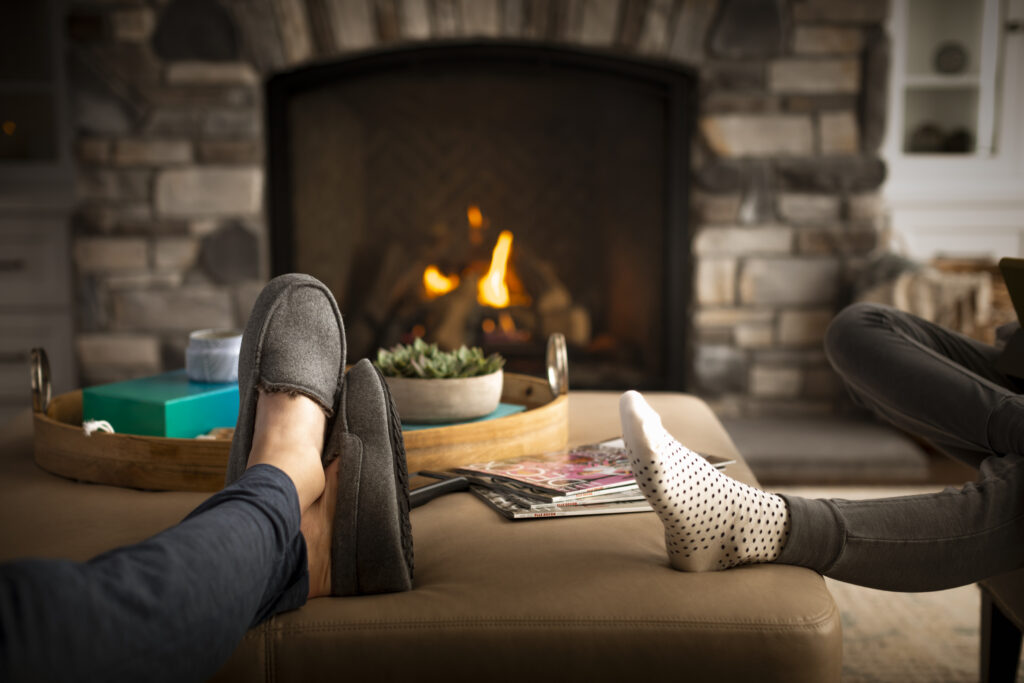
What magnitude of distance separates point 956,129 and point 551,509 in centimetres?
218

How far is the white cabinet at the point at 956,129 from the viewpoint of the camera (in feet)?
8.11

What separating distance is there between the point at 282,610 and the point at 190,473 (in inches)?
13.7

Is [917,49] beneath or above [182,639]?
above

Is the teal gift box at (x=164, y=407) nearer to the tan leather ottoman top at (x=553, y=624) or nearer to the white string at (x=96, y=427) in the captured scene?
the white string at (x=96, y=427)

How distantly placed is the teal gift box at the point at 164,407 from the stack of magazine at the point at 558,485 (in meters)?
0.33

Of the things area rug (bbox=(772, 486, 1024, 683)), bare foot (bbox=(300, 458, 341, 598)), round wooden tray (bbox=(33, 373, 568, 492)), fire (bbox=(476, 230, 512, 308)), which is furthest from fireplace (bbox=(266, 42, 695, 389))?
bare foot (bbox=(300, 458, 341, 598))

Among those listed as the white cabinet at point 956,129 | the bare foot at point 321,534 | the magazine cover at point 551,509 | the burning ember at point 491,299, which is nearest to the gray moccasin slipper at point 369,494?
the bare foot at point 321,534

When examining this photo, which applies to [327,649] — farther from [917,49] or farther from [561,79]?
[917,49]

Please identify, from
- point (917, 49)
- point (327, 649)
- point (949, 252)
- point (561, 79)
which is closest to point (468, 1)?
point (561, 79)

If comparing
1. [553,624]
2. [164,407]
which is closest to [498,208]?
[164,407]

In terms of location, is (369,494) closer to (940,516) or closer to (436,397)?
(436,397)

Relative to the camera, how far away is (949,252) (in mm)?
2521

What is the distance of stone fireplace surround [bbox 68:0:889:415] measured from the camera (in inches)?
86.4

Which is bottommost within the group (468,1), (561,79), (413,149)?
(413,149)
